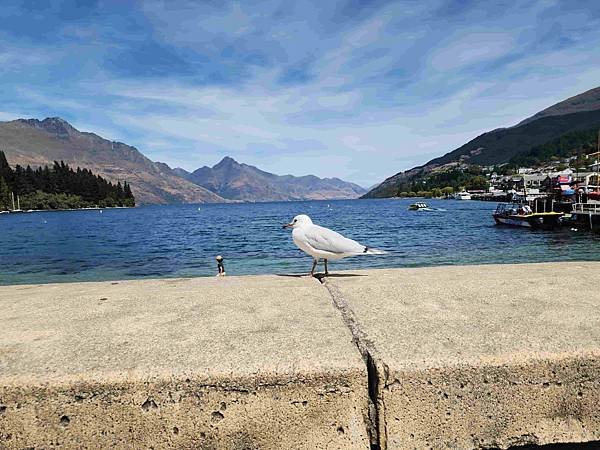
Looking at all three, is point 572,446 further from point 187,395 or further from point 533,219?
point 533,219

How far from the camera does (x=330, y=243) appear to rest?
477 centimetres

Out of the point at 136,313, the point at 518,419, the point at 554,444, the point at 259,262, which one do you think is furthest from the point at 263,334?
the point at 259,262

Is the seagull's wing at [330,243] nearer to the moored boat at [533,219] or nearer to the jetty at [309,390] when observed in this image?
the jetty at [309,390]

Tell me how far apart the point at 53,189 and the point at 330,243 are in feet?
576

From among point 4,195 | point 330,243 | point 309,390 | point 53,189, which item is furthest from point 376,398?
point 53,189

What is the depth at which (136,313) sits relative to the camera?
247 cm

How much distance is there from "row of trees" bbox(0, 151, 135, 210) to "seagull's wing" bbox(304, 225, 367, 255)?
150481 mm

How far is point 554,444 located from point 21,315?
2771 millimetres

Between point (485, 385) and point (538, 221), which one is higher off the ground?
point (485, 385)

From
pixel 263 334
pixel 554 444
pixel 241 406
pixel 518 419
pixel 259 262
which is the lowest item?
pixel 259 262

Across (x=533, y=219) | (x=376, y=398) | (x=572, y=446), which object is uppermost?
(x=376, y=398)

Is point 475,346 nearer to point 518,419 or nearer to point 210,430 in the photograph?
point 518,419

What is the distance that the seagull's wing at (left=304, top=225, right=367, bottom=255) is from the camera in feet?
15.6

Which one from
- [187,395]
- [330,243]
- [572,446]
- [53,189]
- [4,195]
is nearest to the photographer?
[187,395]
